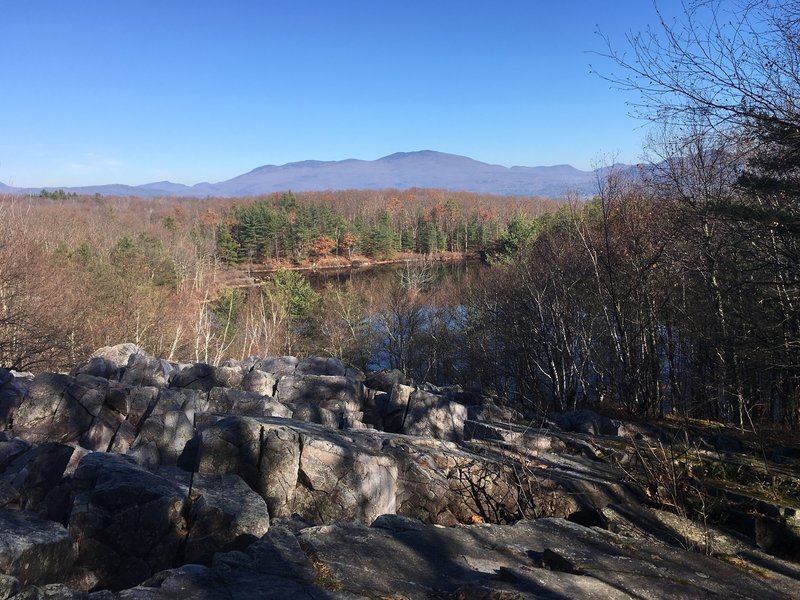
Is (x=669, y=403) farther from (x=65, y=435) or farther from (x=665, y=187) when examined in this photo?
(x=65, y=435)

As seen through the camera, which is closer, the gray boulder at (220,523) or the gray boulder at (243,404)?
the gray boulder at (220,523)

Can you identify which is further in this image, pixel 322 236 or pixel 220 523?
pixel 322 236

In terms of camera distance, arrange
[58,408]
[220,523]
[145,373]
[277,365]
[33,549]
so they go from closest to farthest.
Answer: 1. [33,549]
2. [220,523]
3. [58,408]
4. [145,373]
5. [277,365]

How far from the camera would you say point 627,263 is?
17.0 m

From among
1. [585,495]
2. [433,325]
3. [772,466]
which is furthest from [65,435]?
[433,325]

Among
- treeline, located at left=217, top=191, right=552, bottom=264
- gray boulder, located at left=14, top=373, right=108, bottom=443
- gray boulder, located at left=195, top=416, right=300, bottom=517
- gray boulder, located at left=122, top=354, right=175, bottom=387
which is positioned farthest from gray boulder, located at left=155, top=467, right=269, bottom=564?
treeline, located at left=217, top=191, right=552, bottom=264

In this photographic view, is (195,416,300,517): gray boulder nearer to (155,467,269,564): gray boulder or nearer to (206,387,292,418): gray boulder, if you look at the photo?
(155,467,269,564): gray boulder

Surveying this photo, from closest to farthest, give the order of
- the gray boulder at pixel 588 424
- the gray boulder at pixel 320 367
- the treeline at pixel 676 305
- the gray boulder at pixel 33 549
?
the gray boulder at pixel 33 549 → the treeline at pixel 676 305 → the gray boulder at pixel 588 424 → the gray boulder at pixel 320 367

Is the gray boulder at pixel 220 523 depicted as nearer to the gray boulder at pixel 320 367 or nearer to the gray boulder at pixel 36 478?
the gray boulder at pixel 36 478

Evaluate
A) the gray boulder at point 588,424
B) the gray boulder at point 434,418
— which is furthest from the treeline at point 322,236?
the gray boulder at point 434,418

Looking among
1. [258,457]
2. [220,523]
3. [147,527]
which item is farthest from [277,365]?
[220,523]

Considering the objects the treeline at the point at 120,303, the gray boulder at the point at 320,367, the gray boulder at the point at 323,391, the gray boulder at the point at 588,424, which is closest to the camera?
the gray boulder at the point at 588,424

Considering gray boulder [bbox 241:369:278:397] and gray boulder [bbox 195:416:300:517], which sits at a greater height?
gray boulder [bbox 195:416:300:517]

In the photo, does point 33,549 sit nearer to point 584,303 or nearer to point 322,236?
point 584,303
